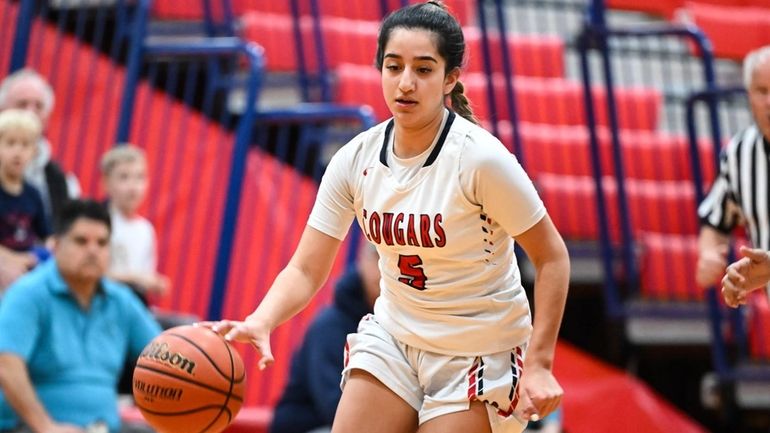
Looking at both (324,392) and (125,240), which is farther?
(125,240)

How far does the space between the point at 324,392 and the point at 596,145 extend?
2.35 m

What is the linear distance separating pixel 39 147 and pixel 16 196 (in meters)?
0.43

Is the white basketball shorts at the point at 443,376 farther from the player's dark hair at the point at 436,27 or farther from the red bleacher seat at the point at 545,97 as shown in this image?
the red bleacher seat at the point at 545,97

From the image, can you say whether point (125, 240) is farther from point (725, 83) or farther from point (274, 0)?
point (725, 83)

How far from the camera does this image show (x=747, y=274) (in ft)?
13.4

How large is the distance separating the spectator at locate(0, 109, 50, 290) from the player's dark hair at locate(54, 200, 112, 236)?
1.32ft

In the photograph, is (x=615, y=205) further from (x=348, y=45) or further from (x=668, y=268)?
(x=348, y=45)

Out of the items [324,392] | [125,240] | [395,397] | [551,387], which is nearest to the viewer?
[551,387]

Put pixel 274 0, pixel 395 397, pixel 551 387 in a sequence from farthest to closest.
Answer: pixel 274 0 → pixel 395 397 → pixel 551 387

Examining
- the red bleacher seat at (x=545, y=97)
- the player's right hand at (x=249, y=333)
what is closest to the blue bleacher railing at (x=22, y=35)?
the red bleacher seat at (x=545, y=97)

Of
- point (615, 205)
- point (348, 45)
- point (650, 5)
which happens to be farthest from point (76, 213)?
point (650, 5)

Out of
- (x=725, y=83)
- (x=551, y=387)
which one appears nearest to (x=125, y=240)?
(x=551, y=387)

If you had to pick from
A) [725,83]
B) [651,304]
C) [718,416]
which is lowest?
[718,416]

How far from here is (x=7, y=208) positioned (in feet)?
21.4
